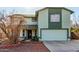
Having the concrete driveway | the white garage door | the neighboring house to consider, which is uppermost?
the neighboring house

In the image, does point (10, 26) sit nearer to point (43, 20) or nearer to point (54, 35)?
point (54, 35)

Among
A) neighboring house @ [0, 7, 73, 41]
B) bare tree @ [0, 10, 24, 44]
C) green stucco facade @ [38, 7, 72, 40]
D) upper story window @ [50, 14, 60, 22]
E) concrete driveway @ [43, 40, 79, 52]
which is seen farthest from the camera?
green stucco facade @ [38, 7, 72, 40]

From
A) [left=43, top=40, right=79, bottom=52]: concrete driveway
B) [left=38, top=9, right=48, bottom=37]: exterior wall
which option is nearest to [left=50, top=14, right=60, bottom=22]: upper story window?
[left=38, top=9, right=48, bottom=37]: exterior wall

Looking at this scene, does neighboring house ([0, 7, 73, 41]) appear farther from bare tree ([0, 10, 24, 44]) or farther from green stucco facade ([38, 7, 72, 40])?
bare tree ([0, 10, 24, 44])

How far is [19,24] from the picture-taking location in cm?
899

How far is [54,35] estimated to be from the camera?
11.3 metres

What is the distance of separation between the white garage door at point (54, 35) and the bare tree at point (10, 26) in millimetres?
2419

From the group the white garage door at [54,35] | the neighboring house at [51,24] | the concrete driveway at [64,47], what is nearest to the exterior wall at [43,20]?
the neighboring house at [51,24]

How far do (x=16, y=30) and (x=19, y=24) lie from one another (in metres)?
0.31

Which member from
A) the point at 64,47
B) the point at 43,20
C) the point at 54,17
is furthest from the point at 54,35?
the point at 64,47

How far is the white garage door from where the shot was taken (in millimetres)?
11160

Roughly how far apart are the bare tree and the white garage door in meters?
2.42
